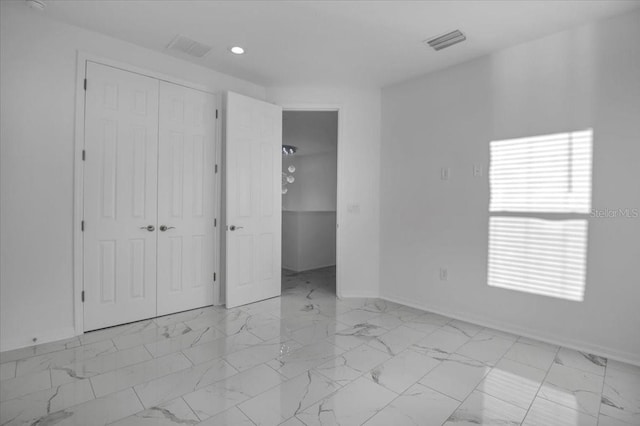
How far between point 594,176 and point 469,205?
1045 millimetres

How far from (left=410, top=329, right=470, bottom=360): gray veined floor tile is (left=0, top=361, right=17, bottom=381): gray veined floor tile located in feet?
9.64

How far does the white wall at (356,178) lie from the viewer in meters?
4.28

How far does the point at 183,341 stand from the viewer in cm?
280

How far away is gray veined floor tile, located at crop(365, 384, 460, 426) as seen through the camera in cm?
178

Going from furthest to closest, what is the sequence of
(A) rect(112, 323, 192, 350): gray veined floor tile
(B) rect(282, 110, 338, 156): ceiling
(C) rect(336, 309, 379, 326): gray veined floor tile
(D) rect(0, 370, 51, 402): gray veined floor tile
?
1. (B) rect(282, 110, 338, 156): ceiling
2. (C) rect(336, 309, 379, 326): gray veined floor tile
3. (A) rect(112, 323, 192, 350): gray veined floor tile
4. (D) rect(0, 370, 51, 402): gray veined floor tile

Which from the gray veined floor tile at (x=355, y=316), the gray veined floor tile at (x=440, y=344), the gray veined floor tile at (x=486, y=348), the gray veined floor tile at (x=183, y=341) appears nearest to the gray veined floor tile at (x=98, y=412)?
the gray veined floor tile at (x=183, y=341)

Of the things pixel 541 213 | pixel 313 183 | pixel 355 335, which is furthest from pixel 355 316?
pixel 313 183

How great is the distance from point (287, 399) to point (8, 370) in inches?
79.4

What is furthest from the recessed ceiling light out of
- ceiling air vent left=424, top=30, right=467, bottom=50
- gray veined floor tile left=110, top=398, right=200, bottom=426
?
ceiling air vent left=424, top=30, right=467, bottom=50

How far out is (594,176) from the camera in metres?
2.69

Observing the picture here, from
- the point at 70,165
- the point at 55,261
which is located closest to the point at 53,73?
the point at 70,165

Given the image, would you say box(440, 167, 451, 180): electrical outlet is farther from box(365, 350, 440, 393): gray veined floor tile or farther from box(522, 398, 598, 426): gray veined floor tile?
box(522, 398, 598, 426): gray veined floor tile

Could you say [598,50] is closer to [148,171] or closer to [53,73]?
[148,171]

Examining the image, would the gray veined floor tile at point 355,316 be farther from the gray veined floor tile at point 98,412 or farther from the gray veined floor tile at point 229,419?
the gray veined floor tile at point 98,412
